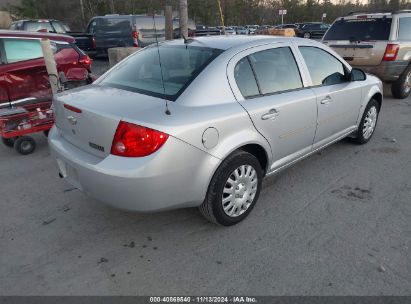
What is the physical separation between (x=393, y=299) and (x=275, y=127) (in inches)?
64.5

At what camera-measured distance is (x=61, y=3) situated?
33.7m

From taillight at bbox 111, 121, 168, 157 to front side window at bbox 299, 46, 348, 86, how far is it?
211cm

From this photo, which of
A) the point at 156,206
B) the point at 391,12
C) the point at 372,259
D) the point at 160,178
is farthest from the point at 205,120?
the point at 391,12

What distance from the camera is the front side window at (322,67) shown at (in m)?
3.74

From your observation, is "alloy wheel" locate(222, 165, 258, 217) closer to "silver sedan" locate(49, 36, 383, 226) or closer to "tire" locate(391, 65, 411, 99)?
"silver sedan" locate(49, 36, 383, 226)

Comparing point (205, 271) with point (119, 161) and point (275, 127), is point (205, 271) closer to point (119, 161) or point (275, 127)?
point (119, 161)

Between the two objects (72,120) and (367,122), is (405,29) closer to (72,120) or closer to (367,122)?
(367,122)

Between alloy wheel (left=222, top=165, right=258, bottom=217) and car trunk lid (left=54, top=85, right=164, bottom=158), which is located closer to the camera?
car trunk lid (left=54, top=85, right=164, bottom=158)

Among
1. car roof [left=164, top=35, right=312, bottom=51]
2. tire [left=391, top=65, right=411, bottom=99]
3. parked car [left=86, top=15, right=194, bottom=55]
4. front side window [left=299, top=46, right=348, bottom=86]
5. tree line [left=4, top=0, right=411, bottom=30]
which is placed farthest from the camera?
tree line [left=4, top=0, right=411, bottom=30]

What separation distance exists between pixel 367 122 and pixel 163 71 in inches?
131

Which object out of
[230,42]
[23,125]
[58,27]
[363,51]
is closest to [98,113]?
[230,42]

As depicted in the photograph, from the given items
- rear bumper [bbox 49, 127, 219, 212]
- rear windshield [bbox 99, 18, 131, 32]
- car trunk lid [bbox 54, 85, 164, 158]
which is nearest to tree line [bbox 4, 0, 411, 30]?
rear windshield [bbox 99, 18, 131, 32]

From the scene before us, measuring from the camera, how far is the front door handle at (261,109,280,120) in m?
3.05

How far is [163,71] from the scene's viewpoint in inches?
123
